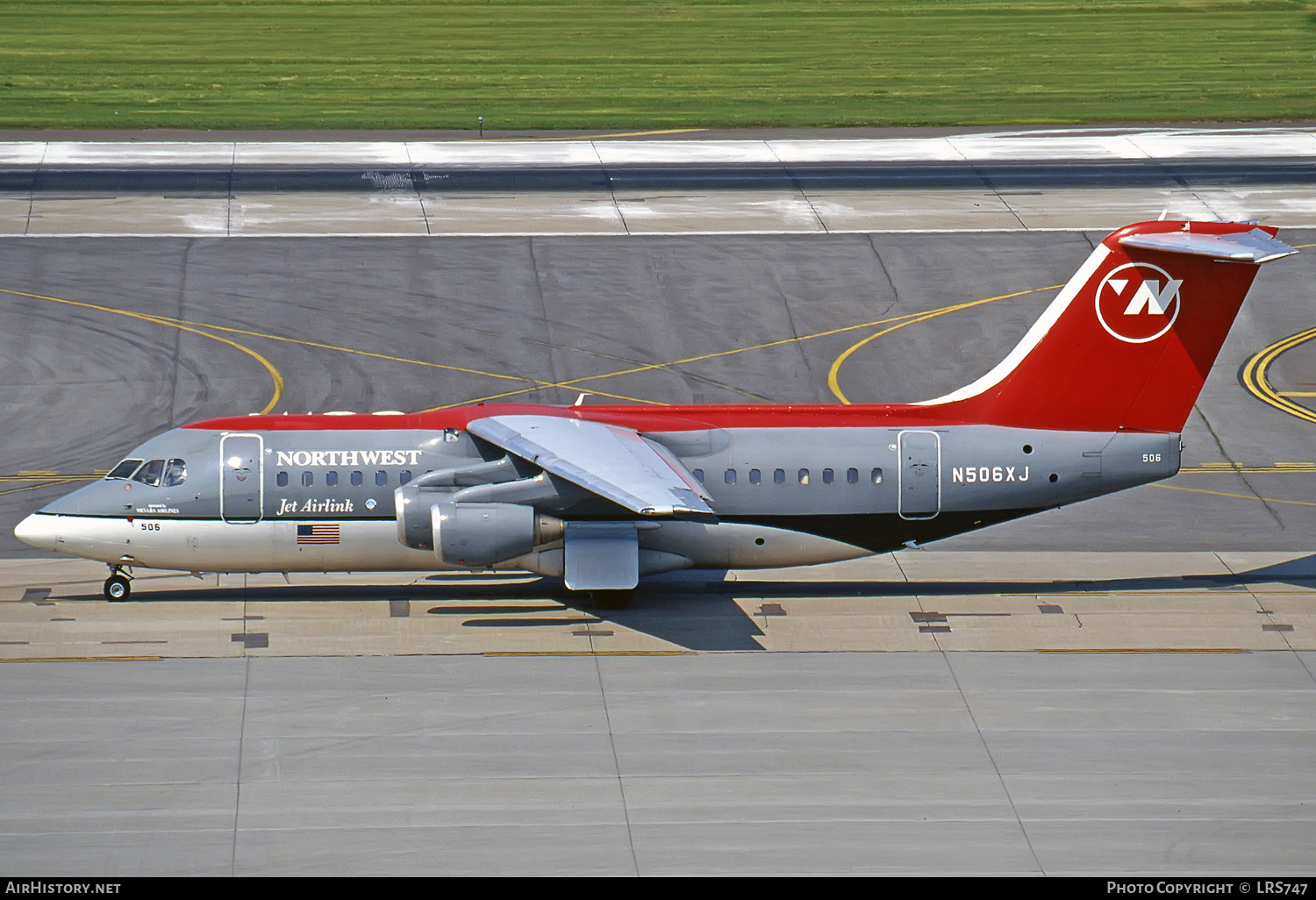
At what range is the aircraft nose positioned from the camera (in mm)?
34531

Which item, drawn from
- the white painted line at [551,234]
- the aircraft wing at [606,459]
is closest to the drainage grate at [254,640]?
the aircraft wing at [606,459]

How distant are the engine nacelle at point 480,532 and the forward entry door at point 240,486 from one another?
12.4 ft

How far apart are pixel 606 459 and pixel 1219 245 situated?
493 inches

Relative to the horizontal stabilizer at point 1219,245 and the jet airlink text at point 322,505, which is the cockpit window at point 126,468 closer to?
the jet airlink text at point 322,505

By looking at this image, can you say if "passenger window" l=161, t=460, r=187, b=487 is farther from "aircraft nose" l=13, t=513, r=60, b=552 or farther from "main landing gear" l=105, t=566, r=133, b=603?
"aircraft nose" l=13, t=513, r=60, b=552

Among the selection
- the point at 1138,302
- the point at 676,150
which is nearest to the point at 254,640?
the point at 1138,302

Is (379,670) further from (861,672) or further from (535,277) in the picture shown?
(535,277)

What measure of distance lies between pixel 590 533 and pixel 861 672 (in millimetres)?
5947

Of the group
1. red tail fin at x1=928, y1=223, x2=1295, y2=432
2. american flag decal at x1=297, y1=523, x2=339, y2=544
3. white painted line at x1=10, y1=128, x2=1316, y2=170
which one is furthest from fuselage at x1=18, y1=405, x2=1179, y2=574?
white painted line at x1=10, y1=128, x2=1316, y2=170

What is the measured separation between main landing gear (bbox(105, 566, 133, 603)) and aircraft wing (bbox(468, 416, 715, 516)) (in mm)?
7705

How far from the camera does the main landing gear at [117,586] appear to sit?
3509 cm

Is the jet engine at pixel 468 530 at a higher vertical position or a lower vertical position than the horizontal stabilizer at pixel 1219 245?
lower

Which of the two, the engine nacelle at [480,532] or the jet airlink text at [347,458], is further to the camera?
the jet airlink text at [347,458]
